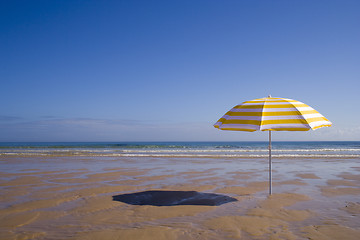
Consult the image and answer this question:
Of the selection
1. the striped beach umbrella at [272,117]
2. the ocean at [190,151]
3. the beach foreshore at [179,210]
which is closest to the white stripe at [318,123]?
the striped beach umbrella at [272,117]

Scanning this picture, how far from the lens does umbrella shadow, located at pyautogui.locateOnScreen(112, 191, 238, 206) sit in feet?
18.4

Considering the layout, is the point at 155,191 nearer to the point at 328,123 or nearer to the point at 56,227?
the point at 56,227

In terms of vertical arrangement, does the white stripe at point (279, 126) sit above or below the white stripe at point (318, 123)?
below

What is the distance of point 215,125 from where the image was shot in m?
5.82

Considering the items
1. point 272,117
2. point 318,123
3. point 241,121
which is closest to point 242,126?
point 241,121

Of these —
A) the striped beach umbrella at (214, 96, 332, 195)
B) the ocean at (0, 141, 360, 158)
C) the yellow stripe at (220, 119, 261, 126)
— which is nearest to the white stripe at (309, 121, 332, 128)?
the striped beach umbrella at (214, 96, 332, 195)

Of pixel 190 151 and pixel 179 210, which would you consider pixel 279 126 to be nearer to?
pixel 179 210

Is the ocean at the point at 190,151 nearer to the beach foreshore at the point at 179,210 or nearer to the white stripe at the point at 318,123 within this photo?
the beach foreshore at the point at 179,210

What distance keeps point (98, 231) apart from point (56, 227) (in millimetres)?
745

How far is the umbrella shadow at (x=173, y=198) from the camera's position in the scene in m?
5.61

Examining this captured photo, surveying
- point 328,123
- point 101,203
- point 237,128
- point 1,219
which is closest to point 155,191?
point 101,203

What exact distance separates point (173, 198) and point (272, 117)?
290cm

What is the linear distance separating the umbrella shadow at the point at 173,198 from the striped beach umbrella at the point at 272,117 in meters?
1.70

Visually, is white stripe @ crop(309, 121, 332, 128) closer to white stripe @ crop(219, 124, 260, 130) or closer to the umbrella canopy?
the umbrella canopy
